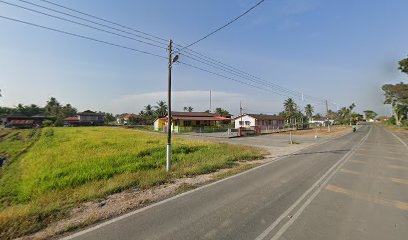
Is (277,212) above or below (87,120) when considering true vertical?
below

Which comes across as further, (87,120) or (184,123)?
(87,120)

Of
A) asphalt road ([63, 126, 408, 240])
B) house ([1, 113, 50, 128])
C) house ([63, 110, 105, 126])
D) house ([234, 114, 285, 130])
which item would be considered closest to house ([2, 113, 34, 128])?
house ([1, 113, 50, 128])

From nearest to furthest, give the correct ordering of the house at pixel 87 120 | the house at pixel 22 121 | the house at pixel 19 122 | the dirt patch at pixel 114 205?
the dirt patch at pixel 114 205 < the house at pixel 19 122 < the house at pixel 22 121 < the house at pixel 87 120

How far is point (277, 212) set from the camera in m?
6.61

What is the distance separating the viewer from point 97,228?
5.58 meters

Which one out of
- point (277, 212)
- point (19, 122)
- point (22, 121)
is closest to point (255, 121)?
point (277, 212)

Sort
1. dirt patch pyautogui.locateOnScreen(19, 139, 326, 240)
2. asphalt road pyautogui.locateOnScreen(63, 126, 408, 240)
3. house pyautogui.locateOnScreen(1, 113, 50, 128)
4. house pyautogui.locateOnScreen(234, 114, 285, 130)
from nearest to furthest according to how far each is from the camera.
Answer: asphalt road pyautogui.locateOnScreen(63, 126, 408, 240), dirt patch pyautogui.locateOnScreen(19, 139, 326, 240), house pyautogui.locateOnScreen(234, 114, 285, 130), house pyautogui.locateOnScreen(1, 113, 50, 128)

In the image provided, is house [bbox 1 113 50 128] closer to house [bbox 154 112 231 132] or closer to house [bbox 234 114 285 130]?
house [bbox 154 112 231 132]

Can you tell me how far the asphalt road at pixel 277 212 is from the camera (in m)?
5.36

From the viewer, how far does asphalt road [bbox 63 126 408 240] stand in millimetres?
5359

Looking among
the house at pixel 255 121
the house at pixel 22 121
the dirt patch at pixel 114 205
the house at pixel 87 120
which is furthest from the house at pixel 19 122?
the dirt patch at pixel 114 205

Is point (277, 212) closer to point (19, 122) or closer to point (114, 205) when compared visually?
point (114, 205)

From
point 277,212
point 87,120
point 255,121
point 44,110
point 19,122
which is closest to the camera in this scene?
point 277,212

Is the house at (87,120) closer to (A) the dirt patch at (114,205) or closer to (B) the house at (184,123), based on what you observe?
(B) the house at (184,123)
